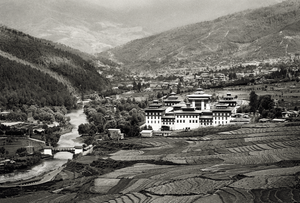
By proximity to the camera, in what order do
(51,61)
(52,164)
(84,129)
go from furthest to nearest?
(51,61) → (84,129) → (52,164)

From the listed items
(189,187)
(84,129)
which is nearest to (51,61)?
(84,129)

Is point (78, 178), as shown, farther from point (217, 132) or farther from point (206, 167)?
point (217, 132)

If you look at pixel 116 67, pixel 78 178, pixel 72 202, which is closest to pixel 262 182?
pixel 72 202

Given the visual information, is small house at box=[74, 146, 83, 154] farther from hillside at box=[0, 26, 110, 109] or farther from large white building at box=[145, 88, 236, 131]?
hillside at box=[0, 26, 110, 109]

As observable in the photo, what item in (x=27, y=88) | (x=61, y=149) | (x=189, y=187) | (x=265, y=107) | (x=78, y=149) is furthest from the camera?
(x=27, y=88)

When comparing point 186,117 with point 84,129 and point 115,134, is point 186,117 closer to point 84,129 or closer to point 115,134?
point 115,134

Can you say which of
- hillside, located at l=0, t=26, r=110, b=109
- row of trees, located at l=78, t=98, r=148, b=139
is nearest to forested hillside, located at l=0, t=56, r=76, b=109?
hillside, located at l=0, t=26, r=110, b=109

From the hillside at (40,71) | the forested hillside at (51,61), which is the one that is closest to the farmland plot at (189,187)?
the hillside at (40,71)

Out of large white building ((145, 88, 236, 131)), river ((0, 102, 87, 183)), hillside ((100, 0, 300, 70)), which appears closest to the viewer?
river ((0, 102, 87, 183))
